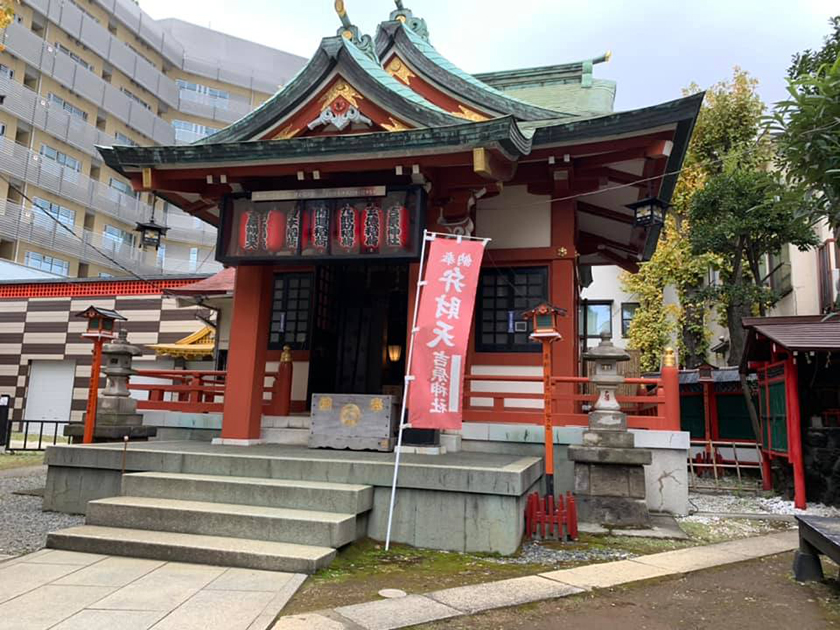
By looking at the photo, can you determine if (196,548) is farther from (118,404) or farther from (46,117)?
(46,117)

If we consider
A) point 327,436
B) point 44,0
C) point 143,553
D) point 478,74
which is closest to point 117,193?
point 44,0

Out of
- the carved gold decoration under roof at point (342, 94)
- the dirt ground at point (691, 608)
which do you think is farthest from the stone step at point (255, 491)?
the carved gold decoration under roof at point (342, 94)

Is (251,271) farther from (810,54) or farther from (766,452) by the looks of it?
(810,54)

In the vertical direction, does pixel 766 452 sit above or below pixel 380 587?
above

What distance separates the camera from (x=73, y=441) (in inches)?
435

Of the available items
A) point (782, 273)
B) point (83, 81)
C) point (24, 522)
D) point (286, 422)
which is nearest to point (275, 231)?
point (286, 422)

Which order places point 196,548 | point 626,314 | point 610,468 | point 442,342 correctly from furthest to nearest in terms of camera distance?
point 626,314 → point 610,468 → point 442,342 → point 196,548

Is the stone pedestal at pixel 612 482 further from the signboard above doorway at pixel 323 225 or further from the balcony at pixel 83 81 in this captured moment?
the balcony at pixel 83 81

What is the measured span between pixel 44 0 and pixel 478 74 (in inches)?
1265

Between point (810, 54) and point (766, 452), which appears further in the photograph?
point (810, 54)

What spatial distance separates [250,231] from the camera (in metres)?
9.97

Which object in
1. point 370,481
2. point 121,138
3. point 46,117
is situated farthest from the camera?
point 121,138

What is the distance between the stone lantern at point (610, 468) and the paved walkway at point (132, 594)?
450 cm

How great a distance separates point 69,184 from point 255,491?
114 ft
